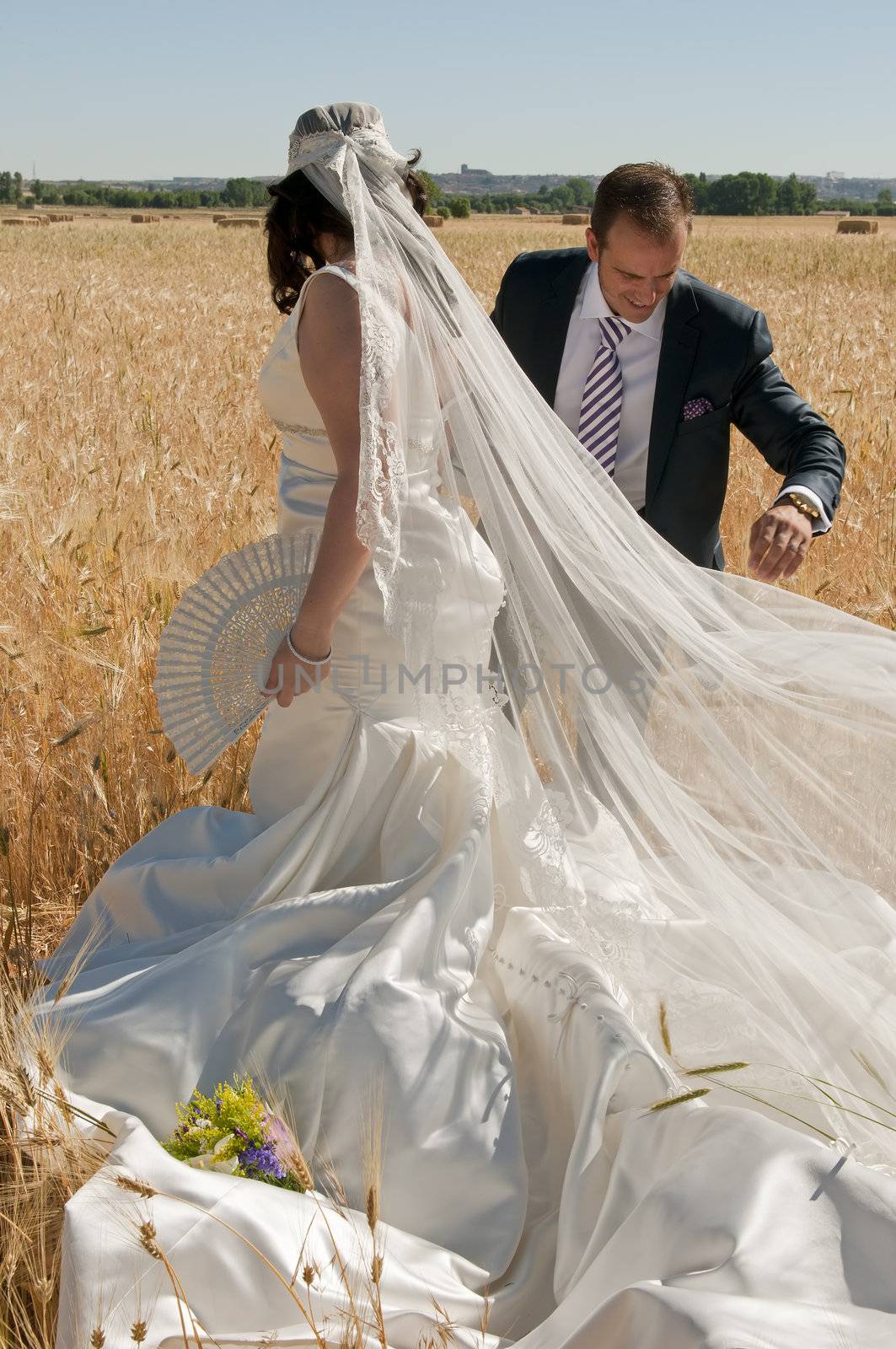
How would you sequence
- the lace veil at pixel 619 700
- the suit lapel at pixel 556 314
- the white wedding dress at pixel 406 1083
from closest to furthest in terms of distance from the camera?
the white wedding dress at pixel 406 1083 → the lace veil at pixel 619 700 → the suit lapel at pixel 556 314

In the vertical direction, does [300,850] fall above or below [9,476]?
below

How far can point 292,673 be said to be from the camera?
2.46 metres

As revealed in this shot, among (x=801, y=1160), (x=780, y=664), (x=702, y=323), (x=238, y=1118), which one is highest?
(x=702, y=323)

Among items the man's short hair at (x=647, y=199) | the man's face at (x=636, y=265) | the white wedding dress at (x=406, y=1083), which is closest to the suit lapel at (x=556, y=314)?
the man's face at (x=636, y=265)

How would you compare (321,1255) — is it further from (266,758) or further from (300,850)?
(266,758)

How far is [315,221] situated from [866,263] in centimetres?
1966

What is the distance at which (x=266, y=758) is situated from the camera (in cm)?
268

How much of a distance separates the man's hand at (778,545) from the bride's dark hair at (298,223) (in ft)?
3.48

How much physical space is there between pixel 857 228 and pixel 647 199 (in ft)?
118

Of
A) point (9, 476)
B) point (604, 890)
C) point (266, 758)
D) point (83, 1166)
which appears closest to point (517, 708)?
point (604, 890)

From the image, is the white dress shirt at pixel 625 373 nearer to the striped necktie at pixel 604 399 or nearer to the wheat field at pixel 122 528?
the striped necktie at pixel 604 399

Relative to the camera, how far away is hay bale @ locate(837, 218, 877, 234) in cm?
3412

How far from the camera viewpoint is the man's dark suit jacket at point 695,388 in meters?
3.07

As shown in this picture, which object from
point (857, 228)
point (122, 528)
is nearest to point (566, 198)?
point (857, 228)
